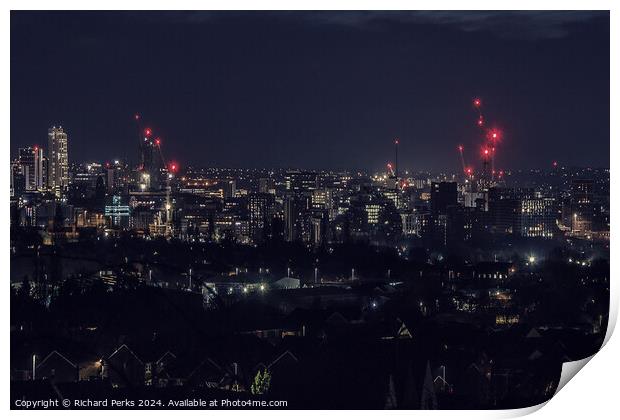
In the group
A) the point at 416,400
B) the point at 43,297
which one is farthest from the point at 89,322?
the point at 416,400

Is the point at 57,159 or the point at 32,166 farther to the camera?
the point at 57,159

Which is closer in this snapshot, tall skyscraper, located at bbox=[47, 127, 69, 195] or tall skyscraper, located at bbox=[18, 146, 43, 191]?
tall skyscraper, located at bbox=[18, 146, 43, 191]

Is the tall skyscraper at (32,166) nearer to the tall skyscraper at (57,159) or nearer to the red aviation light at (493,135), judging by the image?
the tall skyscraper at (57,159)

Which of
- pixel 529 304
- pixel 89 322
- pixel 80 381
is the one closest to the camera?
pixel 80 381

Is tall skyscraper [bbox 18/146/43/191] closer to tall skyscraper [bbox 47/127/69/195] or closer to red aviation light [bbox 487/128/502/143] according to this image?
tall skyscraper [bbox 47/127/69/195]

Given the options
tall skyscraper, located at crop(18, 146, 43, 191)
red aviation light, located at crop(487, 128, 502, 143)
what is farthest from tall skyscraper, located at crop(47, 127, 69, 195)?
red aviation light, located at crop(487, 128, 502, 143)

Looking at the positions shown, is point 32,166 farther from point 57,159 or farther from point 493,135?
point 493,135

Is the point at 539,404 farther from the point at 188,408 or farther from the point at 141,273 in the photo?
the point at 141,273

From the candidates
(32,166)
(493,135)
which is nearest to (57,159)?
(32,166)
